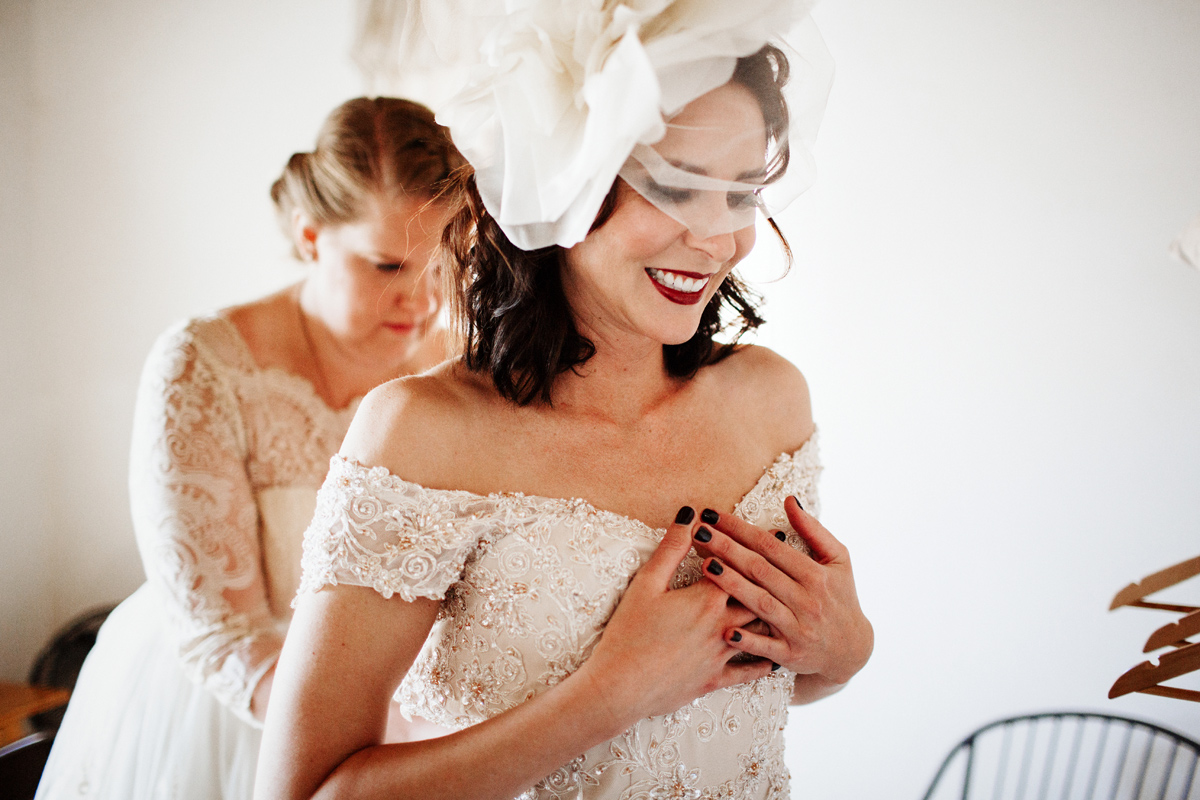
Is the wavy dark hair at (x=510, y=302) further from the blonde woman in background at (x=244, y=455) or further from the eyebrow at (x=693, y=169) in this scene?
the blonde woman in background at (x=244, y=455)

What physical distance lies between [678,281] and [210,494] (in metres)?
1.13

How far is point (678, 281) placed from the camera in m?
0.89

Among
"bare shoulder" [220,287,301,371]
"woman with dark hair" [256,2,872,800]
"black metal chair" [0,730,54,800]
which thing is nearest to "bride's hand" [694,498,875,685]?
"woman with dark hair" [256,2,872,800]

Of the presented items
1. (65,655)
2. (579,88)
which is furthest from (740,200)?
(65,655)

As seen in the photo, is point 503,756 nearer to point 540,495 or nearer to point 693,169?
point 540,495

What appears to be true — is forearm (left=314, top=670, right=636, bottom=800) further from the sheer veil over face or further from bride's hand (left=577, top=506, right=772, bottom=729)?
the sheer veil over face

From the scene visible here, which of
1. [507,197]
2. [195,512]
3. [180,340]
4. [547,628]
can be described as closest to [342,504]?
[547,628]

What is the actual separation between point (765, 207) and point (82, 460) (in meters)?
2.34

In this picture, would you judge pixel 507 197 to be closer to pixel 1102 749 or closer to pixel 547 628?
pixel 547 628

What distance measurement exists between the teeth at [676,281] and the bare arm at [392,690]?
0.36 metres

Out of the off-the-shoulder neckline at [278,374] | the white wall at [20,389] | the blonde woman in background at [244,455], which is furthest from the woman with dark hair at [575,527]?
the white wall at [20,389]

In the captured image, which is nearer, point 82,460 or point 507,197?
point 507,197

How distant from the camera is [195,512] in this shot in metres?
1.46

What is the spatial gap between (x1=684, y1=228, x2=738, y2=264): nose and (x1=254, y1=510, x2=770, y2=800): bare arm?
1.29 feet
